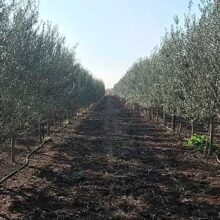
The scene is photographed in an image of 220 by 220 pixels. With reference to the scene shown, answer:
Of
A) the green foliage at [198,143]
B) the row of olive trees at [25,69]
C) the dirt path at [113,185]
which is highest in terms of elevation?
the row of olive trees at [25,69]

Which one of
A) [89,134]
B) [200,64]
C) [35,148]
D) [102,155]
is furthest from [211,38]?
[89,134]

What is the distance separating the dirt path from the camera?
1085 cm

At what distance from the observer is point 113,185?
1352cm

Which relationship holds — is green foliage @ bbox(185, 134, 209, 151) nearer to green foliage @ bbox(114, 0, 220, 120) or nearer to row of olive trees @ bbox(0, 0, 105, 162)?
green foliage @ bbox(114, 0, 220, 120)

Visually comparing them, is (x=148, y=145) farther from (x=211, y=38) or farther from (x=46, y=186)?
(x=46, y=186)

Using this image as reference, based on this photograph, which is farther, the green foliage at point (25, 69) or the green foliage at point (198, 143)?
the green foliage at point (198, 143)

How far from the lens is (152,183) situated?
1398cm

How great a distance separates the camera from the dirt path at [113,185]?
427 inches

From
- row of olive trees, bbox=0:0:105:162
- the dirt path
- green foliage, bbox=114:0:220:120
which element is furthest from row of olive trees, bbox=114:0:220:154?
row of olive trees, bbox=0:0:105:162

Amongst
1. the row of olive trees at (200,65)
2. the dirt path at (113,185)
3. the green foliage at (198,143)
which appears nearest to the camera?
the dirt path at (113,185)

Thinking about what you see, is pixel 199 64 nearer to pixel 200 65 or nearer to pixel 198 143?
pixel 200 65

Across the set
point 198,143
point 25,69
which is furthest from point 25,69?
point 198,143

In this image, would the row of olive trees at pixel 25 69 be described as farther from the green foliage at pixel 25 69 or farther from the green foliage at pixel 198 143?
the green foliage at pixel 198 143

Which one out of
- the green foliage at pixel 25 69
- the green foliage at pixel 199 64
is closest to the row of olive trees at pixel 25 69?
the green foliage at pixel 25 69
